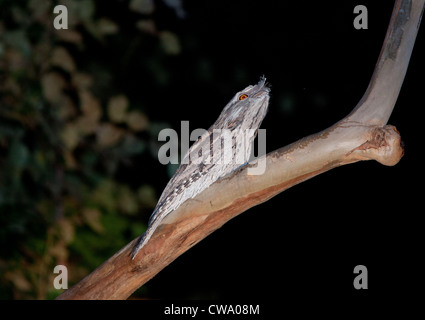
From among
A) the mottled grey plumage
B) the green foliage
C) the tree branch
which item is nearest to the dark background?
the green foliage

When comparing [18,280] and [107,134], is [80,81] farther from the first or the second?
[18,280]

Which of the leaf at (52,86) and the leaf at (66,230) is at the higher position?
the leaf at (52,86)

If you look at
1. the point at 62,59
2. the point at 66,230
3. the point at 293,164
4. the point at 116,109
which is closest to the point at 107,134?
the point at 116,109

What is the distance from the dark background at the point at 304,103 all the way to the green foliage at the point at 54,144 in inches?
24.1

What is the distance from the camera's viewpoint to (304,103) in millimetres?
3752

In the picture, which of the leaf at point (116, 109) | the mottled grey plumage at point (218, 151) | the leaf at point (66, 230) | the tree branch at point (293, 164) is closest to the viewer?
the tree branch at point (293, 164)

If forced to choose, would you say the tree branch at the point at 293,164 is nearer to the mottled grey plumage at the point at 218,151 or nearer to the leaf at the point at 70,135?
the mottled grey plumage at the point at 218,151

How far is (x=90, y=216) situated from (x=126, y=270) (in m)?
0.91

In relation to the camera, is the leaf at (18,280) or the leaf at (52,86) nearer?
the leaf at (52,86)

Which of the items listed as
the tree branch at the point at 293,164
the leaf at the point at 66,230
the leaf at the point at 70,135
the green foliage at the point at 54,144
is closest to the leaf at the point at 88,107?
the green foliage at the point at 54,144

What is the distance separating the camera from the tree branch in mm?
1514

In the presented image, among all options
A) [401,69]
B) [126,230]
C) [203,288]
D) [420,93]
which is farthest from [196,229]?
[203,288]

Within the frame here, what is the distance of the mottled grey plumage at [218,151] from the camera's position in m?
1.91

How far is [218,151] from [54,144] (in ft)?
3.96
